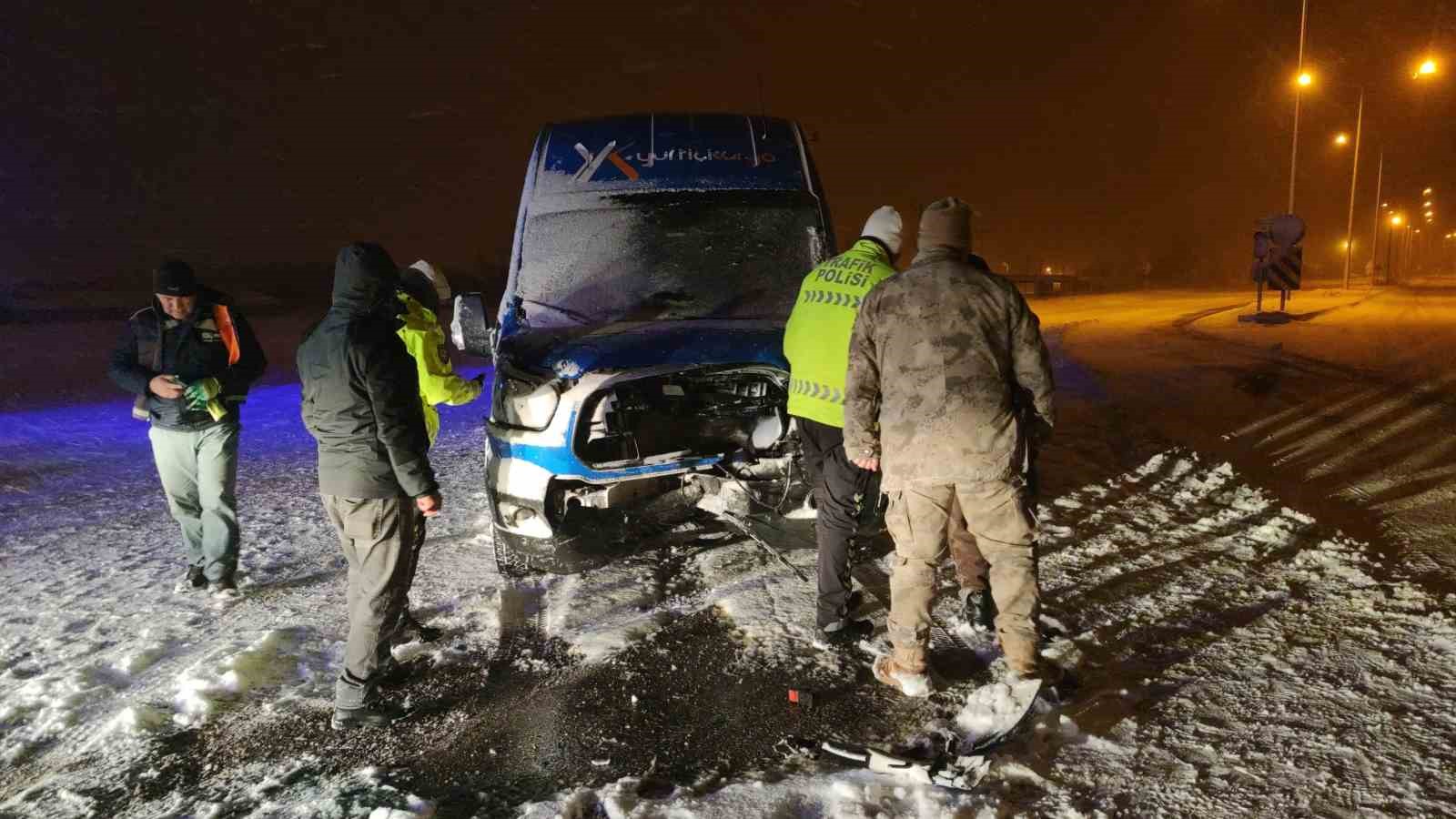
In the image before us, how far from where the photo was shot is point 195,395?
14.6 ft

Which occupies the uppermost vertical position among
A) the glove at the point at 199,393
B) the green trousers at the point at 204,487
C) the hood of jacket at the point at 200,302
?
the hood of jacket at the point at 200,302

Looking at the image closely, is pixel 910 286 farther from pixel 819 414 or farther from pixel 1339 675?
pixel 1339 675

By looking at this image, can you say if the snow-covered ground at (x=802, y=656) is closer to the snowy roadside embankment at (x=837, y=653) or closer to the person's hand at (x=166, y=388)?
the snowy roadside embankment at (x=837, y=653)

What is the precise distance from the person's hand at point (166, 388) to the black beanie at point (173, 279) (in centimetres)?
46

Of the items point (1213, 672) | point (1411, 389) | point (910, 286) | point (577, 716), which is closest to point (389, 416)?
point (577, 716)

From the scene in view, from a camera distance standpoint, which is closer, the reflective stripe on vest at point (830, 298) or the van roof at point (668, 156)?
the reflective stripe on vest at point (830, 298)

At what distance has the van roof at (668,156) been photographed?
19.2 ft

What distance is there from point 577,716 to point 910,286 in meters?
2.13

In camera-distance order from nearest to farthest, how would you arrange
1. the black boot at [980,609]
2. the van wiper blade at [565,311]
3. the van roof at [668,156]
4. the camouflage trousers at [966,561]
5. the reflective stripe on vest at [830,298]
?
the reflective stripe on vest at [830,298] → the black boot at [980,609] → the camouflage trousers at [966,561] → the van wiper blade at [565,311] → the van roof at [668,156]

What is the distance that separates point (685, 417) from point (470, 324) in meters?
1.34

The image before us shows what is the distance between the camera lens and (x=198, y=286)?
463 centimetres

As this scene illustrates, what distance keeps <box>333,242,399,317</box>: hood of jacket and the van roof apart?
260 cm

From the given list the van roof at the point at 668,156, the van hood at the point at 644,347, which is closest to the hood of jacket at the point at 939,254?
the van hood at the point at 644,347

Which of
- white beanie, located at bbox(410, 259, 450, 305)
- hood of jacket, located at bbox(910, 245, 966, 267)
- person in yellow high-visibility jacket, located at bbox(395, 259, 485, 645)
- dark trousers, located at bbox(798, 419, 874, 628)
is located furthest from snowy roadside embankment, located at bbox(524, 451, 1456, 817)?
white beanie, located at bbox(410, 259, 450, 305)
